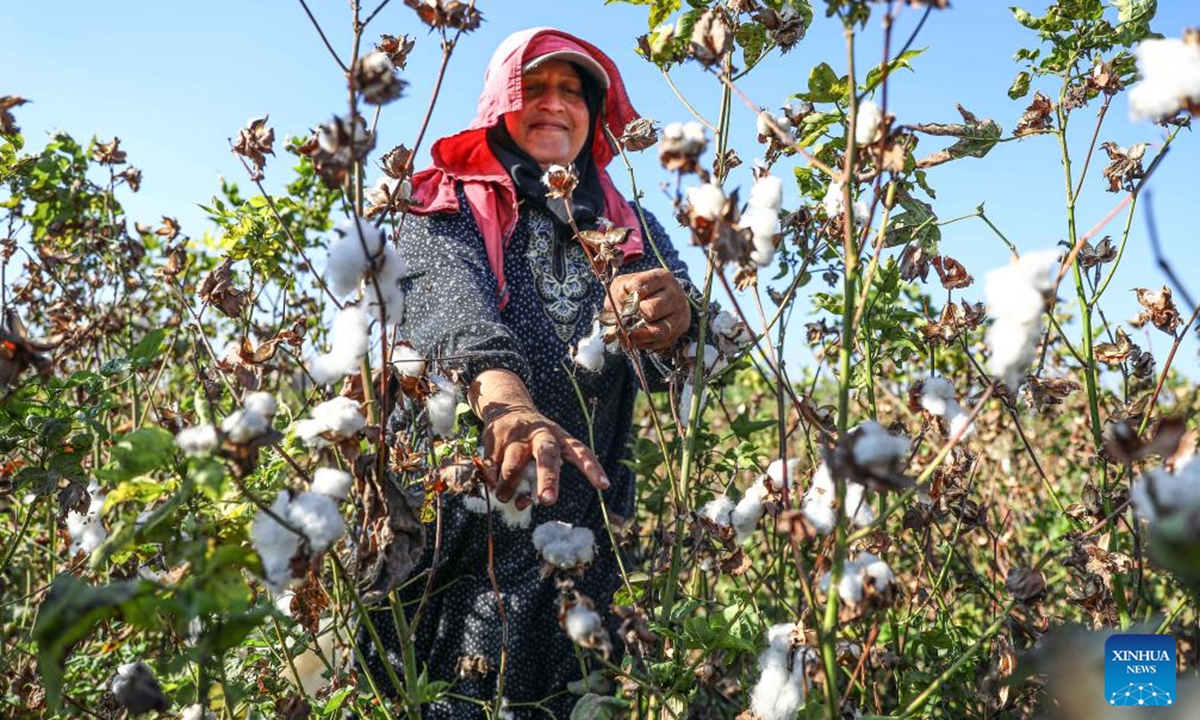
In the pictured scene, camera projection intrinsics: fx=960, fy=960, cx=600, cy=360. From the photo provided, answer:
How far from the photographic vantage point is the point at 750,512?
4.10 feet

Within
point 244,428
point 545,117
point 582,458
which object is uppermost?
point 545,117

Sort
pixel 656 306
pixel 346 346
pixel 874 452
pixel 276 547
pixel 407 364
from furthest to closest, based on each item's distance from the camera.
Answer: pixel 656 306, pixel 407 364, pixel 346 346, pixel 276 547, pixel 874 452

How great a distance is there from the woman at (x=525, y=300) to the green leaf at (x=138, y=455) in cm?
85

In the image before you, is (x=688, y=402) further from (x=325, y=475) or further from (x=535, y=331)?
(x=325, y=475)

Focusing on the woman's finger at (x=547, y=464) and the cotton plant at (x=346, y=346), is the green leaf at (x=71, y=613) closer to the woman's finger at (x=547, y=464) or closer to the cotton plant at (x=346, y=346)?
the cotton plant at (x=346, y=346)

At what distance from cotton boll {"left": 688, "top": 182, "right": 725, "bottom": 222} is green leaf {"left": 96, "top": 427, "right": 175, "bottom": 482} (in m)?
0.53

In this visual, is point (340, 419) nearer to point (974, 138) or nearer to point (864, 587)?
point (864, 587)

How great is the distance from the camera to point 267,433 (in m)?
0.85

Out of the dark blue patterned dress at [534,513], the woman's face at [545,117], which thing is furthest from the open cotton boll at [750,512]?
the woman's face at [545,117]

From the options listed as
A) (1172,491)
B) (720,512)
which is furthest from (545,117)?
(1172,491)

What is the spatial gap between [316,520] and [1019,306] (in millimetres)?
654

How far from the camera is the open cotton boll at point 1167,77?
813mm

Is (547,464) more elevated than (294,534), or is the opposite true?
(547,464)

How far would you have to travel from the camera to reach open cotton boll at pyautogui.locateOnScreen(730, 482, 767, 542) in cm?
125
